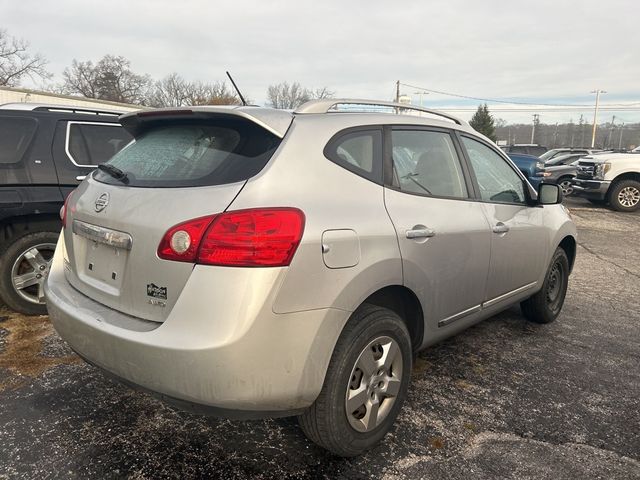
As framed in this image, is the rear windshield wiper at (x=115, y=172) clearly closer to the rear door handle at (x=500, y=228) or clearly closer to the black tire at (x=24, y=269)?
the black tire at (x=24, y=269)

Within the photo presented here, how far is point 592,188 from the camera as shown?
13078mm

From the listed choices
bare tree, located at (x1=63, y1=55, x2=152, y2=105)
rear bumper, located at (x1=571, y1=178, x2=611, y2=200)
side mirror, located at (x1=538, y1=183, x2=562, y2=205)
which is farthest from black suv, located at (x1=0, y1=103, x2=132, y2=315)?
bare tree, located at (x1=63, y1=55, x2=152, y2=105)

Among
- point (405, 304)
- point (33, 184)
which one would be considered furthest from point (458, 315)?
point (33, 184)

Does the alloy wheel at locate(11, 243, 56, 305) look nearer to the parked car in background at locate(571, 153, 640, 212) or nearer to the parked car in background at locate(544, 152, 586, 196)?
the parked car in background at locate(571, 153, 640, 212)

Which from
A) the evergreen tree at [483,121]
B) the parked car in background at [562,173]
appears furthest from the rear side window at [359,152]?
the evergreen tree at [483,121]

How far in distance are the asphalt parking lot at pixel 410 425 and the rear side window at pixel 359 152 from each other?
1418mm

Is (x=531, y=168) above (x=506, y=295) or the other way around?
→ above

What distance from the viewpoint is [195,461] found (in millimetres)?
2330

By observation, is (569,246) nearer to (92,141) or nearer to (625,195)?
(92,141)

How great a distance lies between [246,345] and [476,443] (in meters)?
1.48

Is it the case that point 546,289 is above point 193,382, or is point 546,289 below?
below

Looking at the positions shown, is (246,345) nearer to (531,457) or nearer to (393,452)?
(393,452)

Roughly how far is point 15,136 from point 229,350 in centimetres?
328

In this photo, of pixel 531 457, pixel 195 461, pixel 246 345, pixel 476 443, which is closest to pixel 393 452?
pixel 476 443
